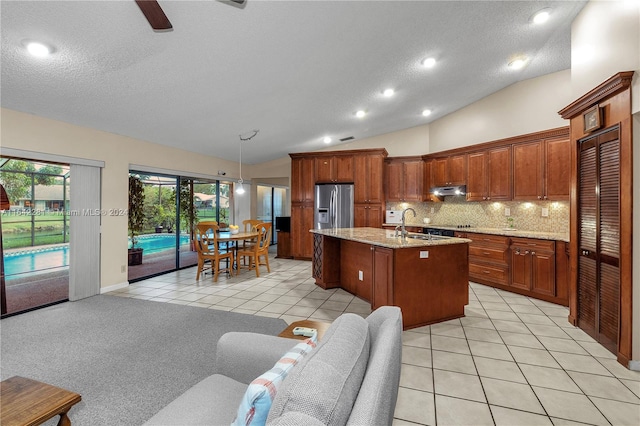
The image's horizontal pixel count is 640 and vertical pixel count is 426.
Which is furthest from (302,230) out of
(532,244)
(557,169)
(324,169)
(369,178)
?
(557,169)

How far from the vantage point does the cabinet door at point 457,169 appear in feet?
17.5

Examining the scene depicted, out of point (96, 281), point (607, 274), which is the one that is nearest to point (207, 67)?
point (96, 281)

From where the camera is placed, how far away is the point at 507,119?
482 centimetres

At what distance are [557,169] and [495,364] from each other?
10.5 ft

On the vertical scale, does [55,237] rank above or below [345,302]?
above

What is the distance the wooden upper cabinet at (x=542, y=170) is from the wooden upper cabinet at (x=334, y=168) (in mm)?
3063

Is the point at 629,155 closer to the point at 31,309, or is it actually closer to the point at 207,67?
the point at 207,67

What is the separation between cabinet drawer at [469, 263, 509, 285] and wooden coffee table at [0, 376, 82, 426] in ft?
16.2

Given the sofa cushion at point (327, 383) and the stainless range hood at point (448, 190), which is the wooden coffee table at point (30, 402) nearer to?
the sofa cushion at point (327, 383)

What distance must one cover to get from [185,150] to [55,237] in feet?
10.8

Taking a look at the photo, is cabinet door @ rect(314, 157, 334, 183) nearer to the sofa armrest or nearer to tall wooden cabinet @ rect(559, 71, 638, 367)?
tall wooden cabinet @ rect(559, 71, 638, 367)

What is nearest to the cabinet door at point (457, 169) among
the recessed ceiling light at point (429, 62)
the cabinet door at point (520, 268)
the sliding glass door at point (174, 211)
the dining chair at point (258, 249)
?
the cabinet door at point (520, 268)

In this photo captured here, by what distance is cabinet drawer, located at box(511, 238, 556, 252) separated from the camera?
3.79 meters

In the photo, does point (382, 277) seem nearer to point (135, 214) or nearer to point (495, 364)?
point (495, 364)
